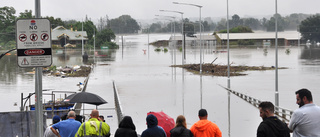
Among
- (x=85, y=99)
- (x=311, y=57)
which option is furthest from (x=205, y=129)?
(x=311, y=57)

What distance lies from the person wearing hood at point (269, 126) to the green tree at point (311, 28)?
170 m

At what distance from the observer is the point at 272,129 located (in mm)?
6977

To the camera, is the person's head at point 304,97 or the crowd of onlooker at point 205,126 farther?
the person's head at point 304,97

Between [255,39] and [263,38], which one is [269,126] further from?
[255,39]

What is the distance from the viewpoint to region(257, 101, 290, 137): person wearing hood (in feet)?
22.7

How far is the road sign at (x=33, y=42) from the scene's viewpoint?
827cm

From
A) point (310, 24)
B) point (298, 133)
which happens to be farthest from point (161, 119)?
point (310, 24)

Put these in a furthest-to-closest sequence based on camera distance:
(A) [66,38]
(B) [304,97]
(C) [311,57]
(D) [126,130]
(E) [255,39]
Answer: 1. (E) [255,39]
2. (A) [66,38]
3. (C) [311,57]
4. (D) [126,130]
5. (B) [304,97]

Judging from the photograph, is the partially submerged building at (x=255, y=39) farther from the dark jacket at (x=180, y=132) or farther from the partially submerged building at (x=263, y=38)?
the dark jacket at (x=180, y=132)

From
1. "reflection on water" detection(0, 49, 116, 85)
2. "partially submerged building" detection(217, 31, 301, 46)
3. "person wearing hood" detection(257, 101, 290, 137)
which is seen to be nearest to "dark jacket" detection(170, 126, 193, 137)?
"person wearing hood" detection(257, 101, 290, 137)

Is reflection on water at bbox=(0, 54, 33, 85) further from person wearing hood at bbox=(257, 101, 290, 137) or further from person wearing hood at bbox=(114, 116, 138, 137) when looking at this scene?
person wearing hood at bbox=(257, 101, 290, 137)

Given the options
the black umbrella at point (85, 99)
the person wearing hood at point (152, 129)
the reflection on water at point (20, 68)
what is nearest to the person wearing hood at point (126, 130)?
the person wearing hood at point (152, 129)

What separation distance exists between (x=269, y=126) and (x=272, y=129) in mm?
61

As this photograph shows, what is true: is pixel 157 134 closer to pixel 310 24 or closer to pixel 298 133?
pixel 298 133
